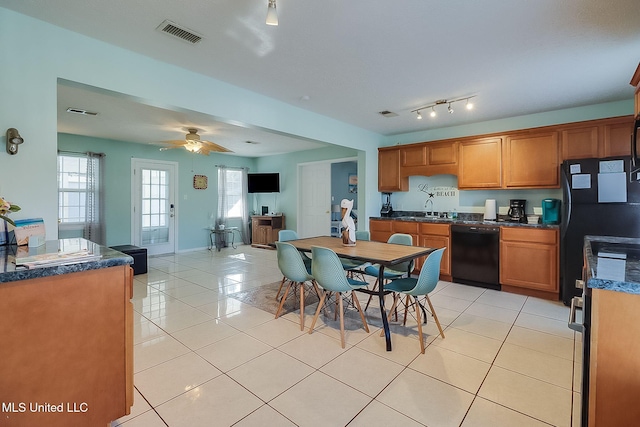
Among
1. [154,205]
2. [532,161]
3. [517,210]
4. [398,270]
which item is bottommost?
[398,270]

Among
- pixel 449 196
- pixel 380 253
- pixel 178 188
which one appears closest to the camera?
pixel 380 253

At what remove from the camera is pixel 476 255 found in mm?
4203

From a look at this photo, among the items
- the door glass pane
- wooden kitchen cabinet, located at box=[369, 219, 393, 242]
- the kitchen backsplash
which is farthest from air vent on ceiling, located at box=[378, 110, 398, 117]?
the door glass pane

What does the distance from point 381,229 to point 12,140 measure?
452 centimetres

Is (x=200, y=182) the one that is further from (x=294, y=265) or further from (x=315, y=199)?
(x=294, y=265)

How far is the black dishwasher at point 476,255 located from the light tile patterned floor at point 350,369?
608 mm

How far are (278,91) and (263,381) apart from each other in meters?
2.89

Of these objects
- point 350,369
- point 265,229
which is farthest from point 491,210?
point 265,229

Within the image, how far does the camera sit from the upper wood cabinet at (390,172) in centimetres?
528

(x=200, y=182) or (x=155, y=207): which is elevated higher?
(x=200, y=182)

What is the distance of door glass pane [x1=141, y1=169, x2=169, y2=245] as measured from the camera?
6555mm

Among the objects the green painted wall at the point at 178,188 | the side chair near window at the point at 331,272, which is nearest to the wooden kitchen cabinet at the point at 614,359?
the side chair near window at the point at 331,272

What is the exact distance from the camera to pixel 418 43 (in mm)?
2387

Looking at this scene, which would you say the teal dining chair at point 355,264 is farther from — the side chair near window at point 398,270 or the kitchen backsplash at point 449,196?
the kitchen backsplash at point 449,196
